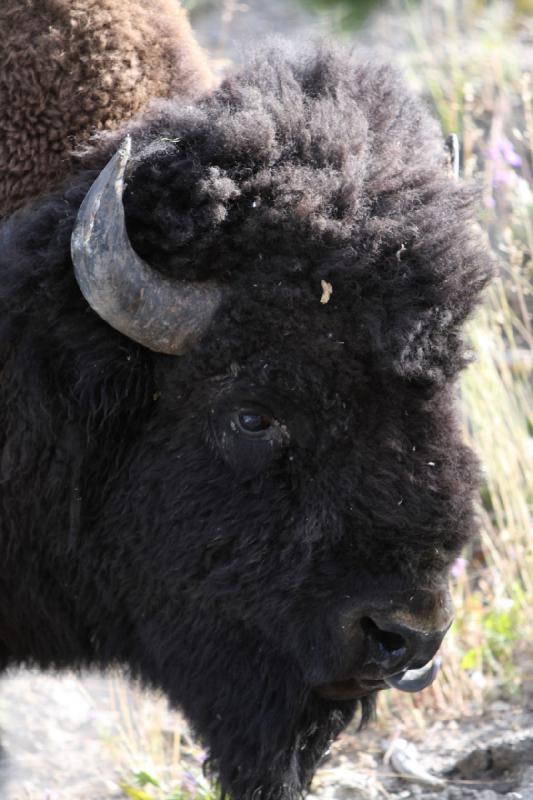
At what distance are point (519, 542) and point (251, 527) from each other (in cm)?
228

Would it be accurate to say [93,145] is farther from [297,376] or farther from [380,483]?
[380,483]

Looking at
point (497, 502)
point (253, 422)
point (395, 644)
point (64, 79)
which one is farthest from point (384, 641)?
point (497, 502)

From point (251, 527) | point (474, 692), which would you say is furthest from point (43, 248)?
point (474, 692)

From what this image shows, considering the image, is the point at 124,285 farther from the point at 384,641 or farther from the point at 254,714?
the point at 254,714

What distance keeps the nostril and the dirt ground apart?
97 cm

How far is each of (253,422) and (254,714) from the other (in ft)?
2.33

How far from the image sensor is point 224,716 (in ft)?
8.43

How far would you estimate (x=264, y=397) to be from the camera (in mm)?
2293

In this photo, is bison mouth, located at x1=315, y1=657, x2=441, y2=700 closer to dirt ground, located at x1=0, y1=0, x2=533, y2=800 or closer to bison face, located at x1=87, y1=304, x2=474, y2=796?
bison face, located at x1=87, y1=304, x2=474, y2=796

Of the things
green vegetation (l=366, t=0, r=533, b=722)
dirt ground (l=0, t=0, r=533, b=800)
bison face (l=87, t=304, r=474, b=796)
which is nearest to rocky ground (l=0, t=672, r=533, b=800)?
dirt ground (l=0, t=0, r=533, b=800)

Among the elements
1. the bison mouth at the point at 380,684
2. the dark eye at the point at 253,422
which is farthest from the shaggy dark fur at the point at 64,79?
the bison mouth at the point at 380,684

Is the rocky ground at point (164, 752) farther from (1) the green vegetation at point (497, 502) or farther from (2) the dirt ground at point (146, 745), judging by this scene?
(1) the green vegetation at point (497, 502)

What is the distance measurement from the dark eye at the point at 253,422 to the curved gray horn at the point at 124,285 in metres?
0.20

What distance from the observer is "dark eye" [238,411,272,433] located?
231 centimetres
